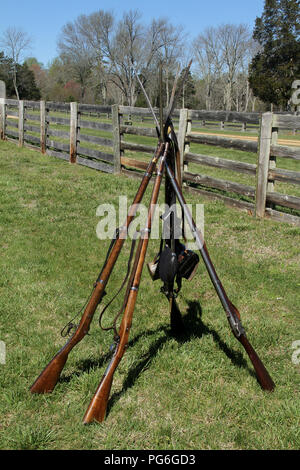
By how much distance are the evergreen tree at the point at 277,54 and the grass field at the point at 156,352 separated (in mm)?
35821

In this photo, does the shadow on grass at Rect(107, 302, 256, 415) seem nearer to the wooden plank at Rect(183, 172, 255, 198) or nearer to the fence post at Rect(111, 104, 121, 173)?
the wooden plank at Rect(183, 172, 255, 198)

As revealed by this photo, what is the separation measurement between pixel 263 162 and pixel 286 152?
0.42 metres

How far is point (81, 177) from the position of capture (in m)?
9.73

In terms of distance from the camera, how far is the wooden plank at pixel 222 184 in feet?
22.7

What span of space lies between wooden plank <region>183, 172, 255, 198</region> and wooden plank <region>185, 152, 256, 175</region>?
0.83 feet

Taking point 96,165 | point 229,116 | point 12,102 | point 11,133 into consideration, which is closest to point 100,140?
point 96,165

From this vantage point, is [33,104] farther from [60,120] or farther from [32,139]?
[60,120]

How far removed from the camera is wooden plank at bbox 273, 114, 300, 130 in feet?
20.0

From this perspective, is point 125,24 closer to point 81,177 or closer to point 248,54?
point 248,54

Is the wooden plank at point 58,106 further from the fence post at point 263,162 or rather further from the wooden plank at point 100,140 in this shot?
the fence post at point 263,162

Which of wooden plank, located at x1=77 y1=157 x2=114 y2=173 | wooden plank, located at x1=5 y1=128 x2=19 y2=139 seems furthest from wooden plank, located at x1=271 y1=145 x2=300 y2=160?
wooden plank, located at x1=5 y1=128 x2=19 y2=139

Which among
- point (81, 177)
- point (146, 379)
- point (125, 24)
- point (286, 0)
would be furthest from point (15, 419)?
point (125, 24)

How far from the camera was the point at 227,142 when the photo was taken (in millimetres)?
7406
